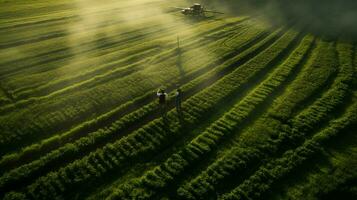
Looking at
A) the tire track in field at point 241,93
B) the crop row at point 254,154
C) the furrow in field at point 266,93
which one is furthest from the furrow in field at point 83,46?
the crop row at point 254,154

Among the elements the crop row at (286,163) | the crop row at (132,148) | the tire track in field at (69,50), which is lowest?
the crop row at (286,163)

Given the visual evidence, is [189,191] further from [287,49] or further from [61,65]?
[287,49]

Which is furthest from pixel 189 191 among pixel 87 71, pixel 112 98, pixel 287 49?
pixel 287 49

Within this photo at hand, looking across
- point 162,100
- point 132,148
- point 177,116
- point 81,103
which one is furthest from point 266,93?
point 81,103

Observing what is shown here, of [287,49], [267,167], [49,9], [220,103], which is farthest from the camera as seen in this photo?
[49,9]

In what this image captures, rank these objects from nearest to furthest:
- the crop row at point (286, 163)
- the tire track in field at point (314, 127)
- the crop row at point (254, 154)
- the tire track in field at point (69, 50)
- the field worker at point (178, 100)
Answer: the crop row at point (286, 163) → the crop row at point (254, 154) → the tire track in field at point (314, 127) → the field worker at point (178, 100) → the tire track in field at point (69, 50)

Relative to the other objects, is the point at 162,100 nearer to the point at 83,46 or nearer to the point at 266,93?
the point at 266,93

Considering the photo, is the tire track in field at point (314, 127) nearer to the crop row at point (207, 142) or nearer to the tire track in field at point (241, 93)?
the crop row at point (207, 142)
